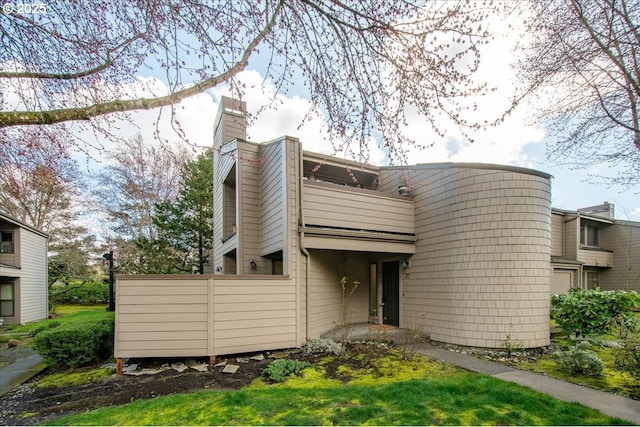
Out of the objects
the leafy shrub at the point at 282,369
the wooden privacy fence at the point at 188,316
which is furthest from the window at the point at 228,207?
the leafy shrub at the point at 282,369

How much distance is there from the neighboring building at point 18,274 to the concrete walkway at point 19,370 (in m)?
8.32

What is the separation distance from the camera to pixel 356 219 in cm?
905

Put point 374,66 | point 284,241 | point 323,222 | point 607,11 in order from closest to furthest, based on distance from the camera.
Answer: point 374,66, point 607,11, point 284,241, point 323,222

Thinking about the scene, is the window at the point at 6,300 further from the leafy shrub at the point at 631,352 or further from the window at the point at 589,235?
the window at the point at 589,235

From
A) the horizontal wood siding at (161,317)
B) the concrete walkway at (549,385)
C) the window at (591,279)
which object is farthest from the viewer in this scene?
the window at (591,279)

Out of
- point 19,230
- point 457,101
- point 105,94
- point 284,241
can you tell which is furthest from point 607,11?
point 19,230

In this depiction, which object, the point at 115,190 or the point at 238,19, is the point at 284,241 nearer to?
the point at 238,19

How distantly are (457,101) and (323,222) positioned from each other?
5193 mm

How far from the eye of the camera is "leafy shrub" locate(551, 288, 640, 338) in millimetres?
7851

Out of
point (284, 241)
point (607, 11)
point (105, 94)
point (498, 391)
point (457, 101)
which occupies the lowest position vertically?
point (498, 391)

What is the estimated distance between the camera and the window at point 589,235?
56.3ft

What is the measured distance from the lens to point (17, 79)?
4309 mm

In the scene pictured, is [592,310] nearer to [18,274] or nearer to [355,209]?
[355,209]

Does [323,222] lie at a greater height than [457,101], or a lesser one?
lesser
